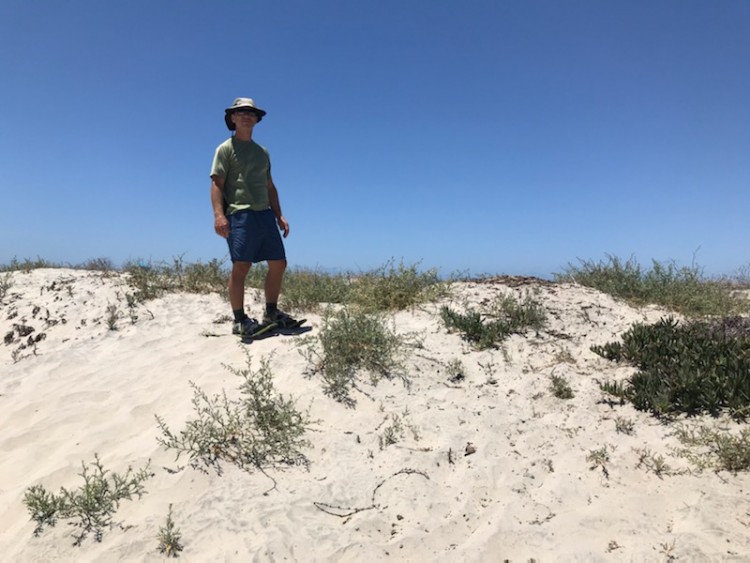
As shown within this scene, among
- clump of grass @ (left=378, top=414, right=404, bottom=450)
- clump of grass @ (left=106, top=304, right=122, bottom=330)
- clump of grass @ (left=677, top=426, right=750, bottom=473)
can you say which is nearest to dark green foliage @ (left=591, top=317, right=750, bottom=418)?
clump of grass @ (left=677, top=426, right=750, bottom=473)

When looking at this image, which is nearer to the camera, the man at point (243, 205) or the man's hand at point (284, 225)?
the man at point (243, 205)

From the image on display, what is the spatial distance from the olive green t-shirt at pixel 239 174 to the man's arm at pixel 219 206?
0.06 meters

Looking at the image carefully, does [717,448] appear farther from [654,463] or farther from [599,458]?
[599,458]

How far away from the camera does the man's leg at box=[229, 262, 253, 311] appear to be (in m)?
4.59

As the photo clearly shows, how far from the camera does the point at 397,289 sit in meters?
5.76

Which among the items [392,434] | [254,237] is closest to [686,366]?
[392,434]

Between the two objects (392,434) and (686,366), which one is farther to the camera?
(686,366)

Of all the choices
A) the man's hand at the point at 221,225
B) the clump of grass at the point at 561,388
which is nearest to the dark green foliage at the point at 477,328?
the clump of grass at the point at 561,388

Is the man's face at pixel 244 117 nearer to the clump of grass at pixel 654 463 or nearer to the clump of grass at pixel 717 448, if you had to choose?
the clump of grass at pixel 654 463

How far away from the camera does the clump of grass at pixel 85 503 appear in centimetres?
239

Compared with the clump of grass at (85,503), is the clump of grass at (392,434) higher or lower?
higher

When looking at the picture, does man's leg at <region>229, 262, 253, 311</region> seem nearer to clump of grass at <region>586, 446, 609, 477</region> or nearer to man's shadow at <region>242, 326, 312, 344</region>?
man's shadow at <region>242, 326, 312, 344</region>

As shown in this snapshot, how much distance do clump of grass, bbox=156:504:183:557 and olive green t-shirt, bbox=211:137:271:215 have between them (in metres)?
3.00

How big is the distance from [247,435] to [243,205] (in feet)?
7.80
